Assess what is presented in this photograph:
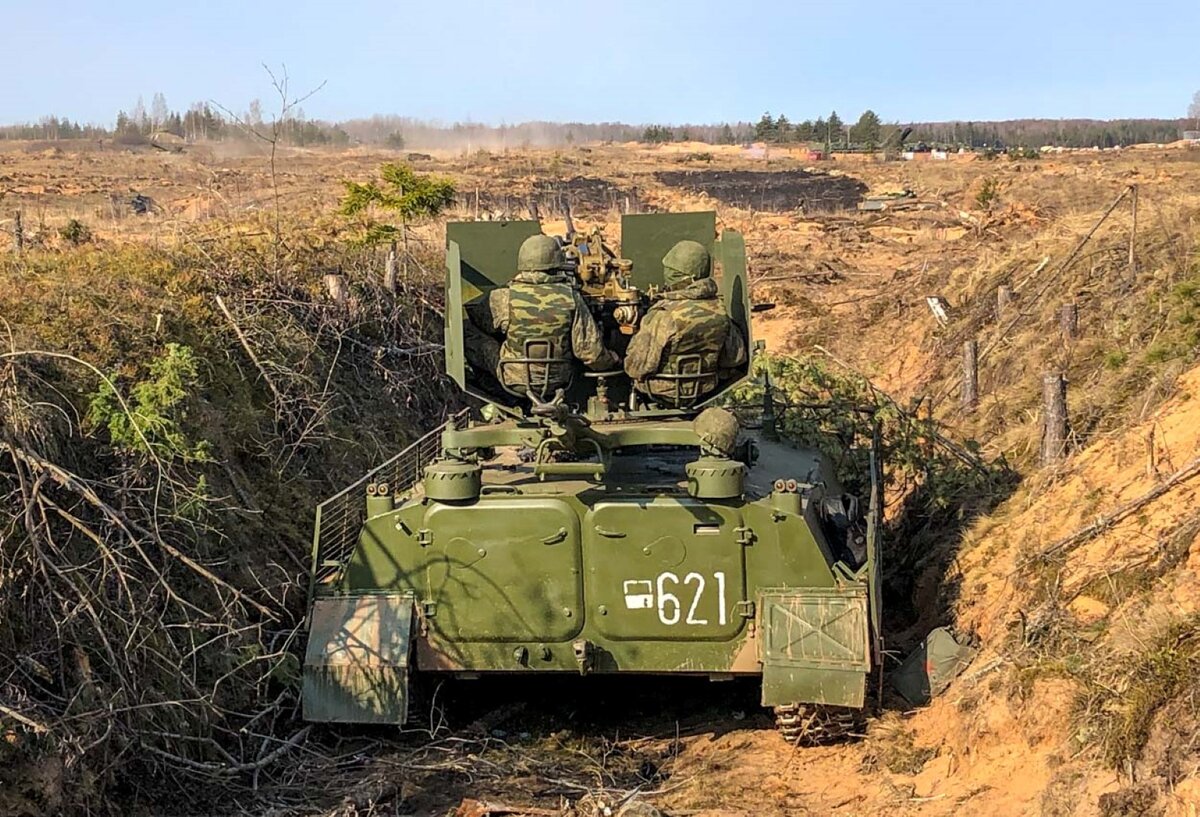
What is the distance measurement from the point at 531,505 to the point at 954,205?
109 ft

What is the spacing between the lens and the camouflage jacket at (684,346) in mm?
7789

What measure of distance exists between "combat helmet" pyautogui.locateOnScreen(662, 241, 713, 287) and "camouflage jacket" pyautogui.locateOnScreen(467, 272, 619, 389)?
24.2 inches

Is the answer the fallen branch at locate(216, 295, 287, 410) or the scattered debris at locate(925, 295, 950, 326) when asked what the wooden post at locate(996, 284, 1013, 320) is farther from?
the fallen branch at locate(216, 295, 287, 410)

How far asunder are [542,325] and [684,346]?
0.91 m

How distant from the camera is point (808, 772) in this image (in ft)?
24.1

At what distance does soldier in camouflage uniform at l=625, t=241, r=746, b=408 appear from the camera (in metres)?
7.80

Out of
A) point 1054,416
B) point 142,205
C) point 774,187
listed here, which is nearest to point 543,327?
point 1054,416

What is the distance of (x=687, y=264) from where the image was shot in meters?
7.99

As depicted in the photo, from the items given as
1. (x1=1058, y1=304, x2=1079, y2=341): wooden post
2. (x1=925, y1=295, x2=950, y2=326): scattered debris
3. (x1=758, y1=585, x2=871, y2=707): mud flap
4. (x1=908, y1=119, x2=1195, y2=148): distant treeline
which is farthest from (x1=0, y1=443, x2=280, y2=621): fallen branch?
(x1=908, y1=119, x2=1195, y2=148): distant treeline

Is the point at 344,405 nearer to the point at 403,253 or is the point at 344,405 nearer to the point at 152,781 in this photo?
the point at 403,253

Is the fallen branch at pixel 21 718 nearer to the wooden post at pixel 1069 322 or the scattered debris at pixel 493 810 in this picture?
the scattered debris at pixel 493 810

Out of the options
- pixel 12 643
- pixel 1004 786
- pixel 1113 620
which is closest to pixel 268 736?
pixel 12 643

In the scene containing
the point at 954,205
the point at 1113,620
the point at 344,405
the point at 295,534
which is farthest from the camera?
the point at 954,205

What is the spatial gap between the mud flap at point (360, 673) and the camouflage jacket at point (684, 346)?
7.12ft
